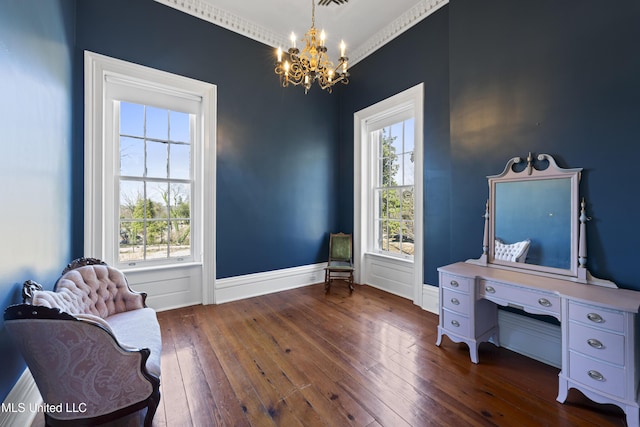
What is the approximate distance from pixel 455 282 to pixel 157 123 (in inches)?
148

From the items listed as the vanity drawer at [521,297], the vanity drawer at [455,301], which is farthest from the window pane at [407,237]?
the vanity drawer at [521,297]

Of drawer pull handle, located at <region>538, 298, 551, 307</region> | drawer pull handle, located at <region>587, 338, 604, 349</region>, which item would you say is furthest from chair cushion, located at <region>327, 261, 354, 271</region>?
drawer pull handle, located at <region>587, 338, 604, 349</region>

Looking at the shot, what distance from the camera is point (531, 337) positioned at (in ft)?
7.52

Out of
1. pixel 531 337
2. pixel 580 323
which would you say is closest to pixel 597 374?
pixel 580 323

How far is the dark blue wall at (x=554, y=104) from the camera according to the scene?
187cm

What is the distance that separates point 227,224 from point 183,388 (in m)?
2.04

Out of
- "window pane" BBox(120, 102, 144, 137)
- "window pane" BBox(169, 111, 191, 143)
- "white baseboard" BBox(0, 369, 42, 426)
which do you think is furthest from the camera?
"window pane" BBox(169, 111, 191, 143)

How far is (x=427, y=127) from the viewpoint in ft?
10.9

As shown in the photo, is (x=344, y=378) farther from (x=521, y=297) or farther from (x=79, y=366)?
(x=79, y=366)

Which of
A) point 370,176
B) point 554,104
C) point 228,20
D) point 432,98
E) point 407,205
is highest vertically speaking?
point 228,20

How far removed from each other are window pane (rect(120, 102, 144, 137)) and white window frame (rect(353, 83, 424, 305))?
9.73ft

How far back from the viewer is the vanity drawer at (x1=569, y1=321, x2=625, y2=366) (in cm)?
156

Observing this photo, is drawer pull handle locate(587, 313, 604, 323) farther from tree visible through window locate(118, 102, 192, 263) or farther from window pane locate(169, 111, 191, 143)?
window pane locate(169, 111, 191, 143)

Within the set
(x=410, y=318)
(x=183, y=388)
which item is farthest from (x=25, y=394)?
(x=410, y=318)
